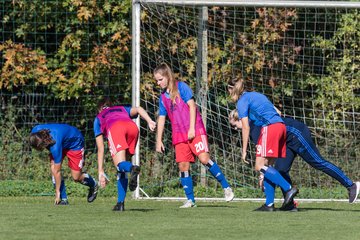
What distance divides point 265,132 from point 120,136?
5.98ft

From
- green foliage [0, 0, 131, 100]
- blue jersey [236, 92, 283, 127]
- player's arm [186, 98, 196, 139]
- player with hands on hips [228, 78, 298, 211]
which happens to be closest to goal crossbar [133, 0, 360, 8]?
green foliage [0, 0, 131, 100]

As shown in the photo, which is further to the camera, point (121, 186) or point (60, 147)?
point (60, 147)

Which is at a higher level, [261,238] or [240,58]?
[240,58]

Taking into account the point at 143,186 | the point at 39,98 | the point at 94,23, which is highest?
the point at 94,23

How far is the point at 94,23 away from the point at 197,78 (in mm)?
3008

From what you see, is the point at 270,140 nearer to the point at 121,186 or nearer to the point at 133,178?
the point at 133,178

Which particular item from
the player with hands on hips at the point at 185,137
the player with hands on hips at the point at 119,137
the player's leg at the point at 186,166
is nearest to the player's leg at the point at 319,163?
the player with hands on hips at the point at 185,137

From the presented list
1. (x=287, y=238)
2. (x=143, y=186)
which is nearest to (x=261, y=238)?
(x=287, y=238)

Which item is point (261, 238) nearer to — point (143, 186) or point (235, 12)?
point (143, 186)

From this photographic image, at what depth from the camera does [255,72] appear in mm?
18156

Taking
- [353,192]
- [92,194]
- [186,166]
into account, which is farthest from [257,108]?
[92,194]

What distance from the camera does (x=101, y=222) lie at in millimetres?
11133

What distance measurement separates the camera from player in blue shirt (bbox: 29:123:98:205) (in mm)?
14406

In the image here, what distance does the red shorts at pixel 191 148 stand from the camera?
45.4ft
